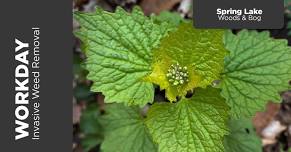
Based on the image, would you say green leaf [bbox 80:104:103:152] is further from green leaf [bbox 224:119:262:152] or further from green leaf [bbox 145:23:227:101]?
green leaf [bbox 145:23:227:101]

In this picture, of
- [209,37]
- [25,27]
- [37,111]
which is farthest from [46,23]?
[209,37]

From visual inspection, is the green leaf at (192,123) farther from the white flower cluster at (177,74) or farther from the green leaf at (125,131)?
the green leaf at (125,131)

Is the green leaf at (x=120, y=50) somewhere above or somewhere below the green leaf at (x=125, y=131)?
above

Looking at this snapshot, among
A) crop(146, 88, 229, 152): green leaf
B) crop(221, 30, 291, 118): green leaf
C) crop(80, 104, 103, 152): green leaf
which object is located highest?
crop(221, 30, 291, 118): green leaf

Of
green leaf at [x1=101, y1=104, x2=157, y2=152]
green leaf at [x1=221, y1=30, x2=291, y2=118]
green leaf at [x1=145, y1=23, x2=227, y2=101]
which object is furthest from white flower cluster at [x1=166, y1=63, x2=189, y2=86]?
green leaf at [x1=101, y1=104, x2=157, y2=152]

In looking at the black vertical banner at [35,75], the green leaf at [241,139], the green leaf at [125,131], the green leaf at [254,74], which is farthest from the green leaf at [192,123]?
the black vertical banner at [35,75]

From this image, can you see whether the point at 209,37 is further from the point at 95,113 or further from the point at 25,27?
the point at 95,113
